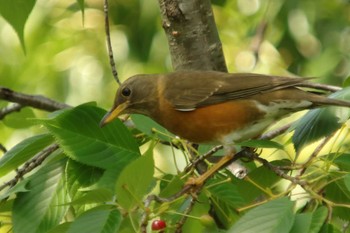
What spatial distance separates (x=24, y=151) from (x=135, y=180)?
997 mm

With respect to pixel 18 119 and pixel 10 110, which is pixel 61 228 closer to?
pixel 18 119

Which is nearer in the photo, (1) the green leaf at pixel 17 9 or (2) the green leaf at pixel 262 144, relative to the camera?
(2) the green leaf at pixel 262 144

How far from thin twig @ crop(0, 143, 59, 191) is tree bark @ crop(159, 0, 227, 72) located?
883 millimetres

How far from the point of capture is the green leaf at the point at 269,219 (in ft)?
8.78

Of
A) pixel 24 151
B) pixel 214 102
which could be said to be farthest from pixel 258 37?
pixel 24 151

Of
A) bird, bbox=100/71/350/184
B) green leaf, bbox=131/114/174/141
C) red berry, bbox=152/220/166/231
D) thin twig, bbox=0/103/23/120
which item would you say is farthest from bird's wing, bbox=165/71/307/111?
red berry, bbox=152/220/166/231

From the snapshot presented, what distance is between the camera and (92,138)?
11.1ft

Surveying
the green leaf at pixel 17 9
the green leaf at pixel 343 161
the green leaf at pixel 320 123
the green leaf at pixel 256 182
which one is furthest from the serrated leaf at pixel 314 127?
the green leaf at pixel 17 9

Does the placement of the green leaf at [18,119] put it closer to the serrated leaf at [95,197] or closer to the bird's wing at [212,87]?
the bird's wing at [212,87]

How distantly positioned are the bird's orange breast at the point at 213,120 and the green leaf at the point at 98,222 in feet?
4.85

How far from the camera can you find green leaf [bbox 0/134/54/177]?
3479mm

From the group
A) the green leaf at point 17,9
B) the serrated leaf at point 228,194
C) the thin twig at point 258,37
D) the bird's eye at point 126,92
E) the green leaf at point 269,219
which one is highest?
the green leaf at point 17,9

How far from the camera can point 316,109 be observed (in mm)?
3686

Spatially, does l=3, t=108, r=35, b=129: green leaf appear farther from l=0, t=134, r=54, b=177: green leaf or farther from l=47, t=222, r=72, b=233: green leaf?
l=47, t=222, r=72, b=233: green leaf
